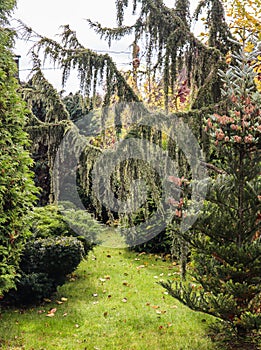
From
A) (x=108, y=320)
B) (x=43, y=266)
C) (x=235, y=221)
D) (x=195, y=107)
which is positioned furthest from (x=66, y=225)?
(x=235, y=221)

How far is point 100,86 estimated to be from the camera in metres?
4.68

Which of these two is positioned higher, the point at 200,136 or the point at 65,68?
the point at 65,68

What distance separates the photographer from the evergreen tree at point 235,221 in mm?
3635

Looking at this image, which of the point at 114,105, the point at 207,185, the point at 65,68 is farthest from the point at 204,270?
the point at 65,68

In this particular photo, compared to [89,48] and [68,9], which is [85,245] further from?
[68,9]

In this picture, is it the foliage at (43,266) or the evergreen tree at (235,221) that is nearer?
the evergreen tree at (235,221)

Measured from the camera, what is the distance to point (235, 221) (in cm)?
396

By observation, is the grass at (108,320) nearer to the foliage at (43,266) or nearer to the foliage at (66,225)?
the foliage at (43,266)

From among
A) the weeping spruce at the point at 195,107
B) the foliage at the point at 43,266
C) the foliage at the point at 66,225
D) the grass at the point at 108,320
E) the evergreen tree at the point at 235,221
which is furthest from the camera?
the foliage at the point at 66,225

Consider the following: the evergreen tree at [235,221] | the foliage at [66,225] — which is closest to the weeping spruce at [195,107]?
the evergreen tree at [235,221]

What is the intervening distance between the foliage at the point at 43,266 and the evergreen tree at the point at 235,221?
1.84 meters

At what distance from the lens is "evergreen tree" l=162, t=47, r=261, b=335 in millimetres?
3635

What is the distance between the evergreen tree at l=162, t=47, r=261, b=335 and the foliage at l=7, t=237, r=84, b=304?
6.05 feet

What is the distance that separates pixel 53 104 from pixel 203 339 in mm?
3303
